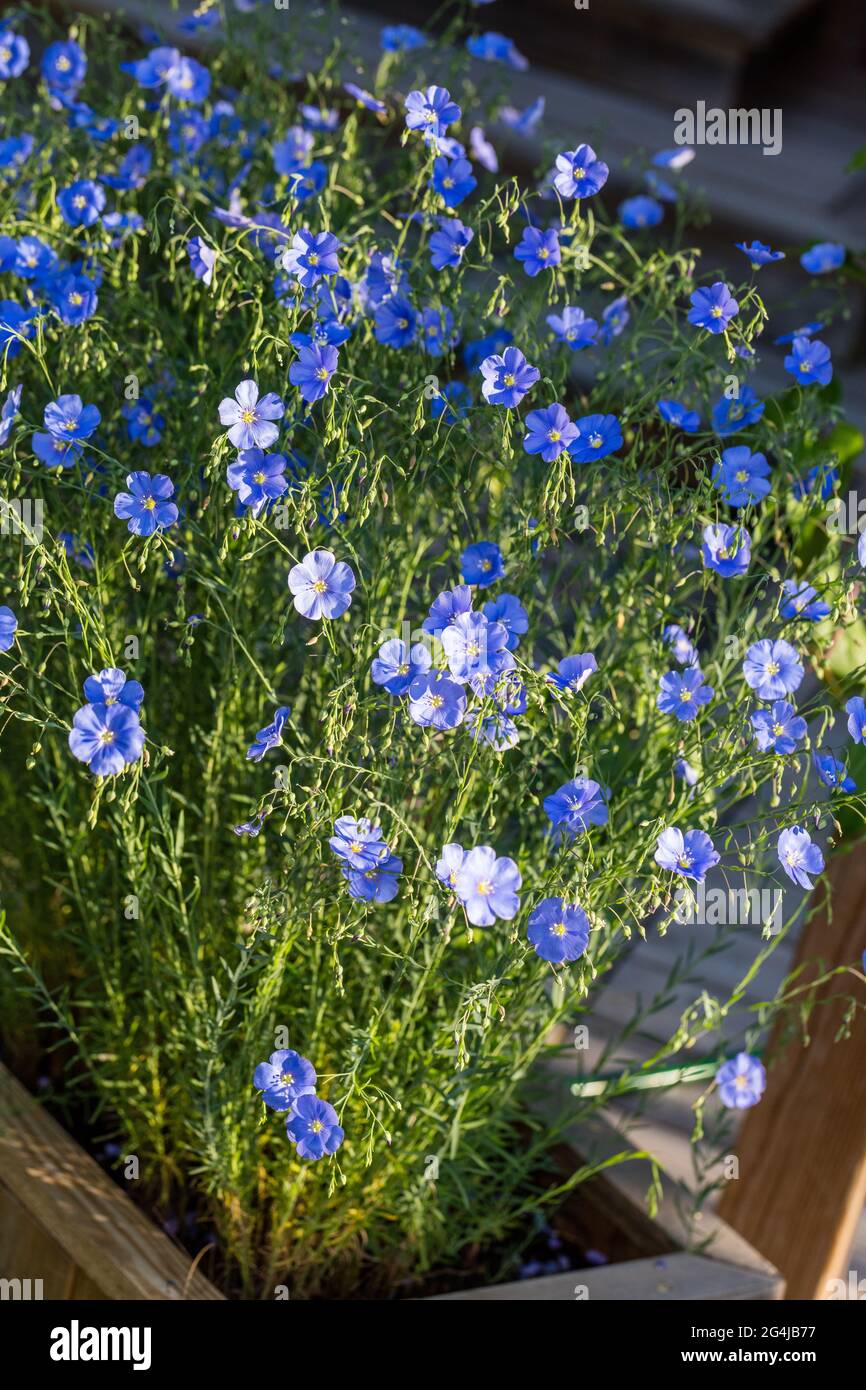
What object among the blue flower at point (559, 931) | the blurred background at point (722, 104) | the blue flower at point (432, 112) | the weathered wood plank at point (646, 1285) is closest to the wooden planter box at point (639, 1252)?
the weathered wood plank at point (646, 1285)

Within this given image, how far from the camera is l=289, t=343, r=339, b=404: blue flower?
1051 millimetres

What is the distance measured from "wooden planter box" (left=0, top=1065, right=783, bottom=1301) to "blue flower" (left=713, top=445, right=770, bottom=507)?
0.70 metres

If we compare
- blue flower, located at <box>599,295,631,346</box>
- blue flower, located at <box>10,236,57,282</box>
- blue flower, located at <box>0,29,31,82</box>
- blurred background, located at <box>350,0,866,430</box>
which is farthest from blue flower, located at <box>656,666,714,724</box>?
blurred background, located at <box>350,0,866,430</box>

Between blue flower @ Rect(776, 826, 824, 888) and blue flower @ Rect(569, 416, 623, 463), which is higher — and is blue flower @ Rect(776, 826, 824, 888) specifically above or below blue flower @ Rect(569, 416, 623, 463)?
below

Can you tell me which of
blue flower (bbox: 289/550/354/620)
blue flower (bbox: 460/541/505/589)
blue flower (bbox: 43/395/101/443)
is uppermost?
blue flower (bbox: 43/395/101/443)

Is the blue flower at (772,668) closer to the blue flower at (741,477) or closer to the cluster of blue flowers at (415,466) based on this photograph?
the cluster of blue flowers at (415,466)

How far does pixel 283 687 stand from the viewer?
5.20 ft

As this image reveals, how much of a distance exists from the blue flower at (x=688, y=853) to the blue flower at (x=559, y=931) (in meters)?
0.07

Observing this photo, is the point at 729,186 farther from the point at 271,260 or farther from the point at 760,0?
the point at 271,260

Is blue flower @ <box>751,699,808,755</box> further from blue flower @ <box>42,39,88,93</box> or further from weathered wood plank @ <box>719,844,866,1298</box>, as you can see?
blue flower @ <box>42,39,88,93</box>

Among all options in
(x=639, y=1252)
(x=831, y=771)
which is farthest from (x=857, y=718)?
(x=639, y=1252)

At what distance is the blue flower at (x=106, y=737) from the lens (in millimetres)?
979
